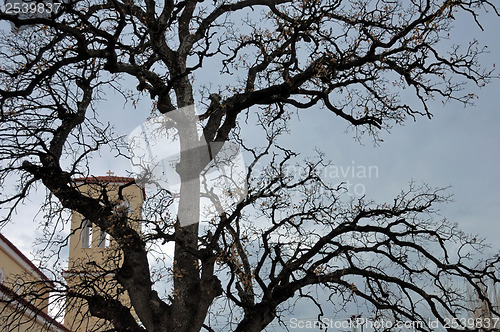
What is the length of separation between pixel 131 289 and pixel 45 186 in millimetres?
2659

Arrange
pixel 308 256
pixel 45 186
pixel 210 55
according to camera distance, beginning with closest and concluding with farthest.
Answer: pixel 45 186 < pixel 308 256 < pixel 210 55

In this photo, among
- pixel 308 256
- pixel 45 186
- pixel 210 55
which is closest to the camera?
pixel 45 186

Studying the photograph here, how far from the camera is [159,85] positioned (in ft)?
37.8

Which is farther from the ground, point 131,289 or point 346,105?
point 346,105

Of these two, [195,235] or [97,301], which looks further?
[195,235]

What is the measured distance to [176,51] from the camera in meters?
12.2

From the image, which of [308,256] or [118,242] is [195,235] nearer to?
[118,242]

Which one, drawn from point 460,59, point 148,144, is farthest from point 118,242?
point 460,59

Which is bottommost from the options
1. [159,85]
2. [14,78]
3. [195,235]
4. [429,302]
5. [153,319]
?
[153,319]

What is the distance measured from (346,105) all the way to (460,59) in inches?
113

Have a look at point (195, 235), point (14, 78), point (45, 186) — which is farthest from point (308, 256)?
point (14, 78)

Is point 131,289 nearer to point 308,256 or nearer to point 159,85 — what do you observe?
point 308,256

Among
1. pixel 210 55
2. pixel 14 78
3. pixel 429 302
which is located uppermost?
pixel 210 55

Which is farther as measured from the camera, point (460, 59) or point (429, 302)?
point (460, 59)
